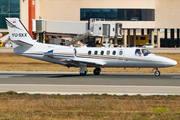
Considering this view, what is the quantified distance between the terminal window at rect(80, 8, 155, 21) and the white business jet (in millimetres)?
55858

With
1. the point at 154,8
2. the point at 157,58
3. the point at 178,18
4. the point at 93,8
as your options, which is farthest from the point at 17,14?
the point at 157,58

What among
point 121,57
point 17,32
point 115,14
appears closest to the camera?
point 121,57

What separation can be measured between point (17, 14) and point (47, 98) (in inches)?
2594

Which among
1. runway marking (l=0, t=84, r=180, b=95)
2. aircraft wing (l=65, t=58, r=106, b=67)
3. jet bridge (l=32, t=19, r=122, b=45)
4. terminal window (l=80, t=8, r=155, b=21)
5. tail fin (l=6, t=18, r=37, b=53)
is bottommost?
runway marking (l=0, t=84, r=180, b=95)

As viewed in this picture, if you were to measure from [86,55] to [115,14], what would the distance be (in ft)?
193

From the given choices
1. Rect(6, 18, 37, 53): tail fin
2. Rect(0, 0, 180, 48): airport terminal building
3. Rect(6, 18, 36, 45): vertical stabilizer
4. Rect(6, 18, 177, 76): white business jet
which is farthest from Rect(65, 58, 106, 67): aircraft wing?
Rect(0, 0, 180, 48): airport terminal building

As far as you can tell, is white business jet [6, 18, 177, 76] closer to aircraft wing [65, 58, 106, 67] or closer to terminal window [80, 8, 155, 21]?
aircraft wing [65, 58, 106, 67]

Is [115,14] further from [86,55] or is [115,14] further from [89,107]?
[89,107]

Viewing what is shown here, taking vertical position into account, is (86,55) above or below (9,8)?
below

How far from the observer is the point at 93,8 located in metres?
89.4

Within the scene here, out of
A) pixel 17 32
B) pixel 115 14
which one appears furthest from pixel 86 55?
pixel 115 14

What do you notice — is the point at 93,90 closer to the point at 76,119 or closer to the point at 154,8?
the point at 76,119

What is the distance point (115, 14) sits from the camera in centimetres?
9012

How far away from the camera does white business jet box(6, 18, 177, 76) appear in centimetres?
3148
